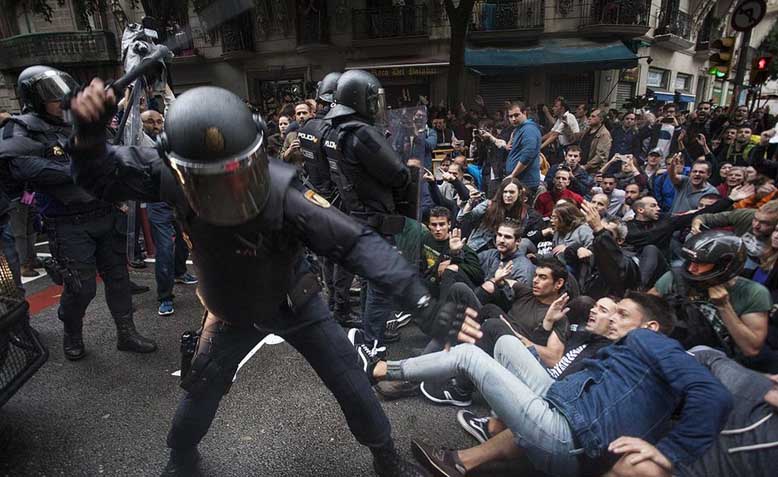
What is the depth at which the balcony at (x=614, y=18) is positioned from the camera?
15289mm

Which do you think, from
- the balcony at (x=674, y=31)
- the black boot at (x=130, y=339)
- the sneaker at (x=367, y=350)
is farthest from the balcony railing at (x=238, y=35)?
the sneaker at (x=367, y=350)

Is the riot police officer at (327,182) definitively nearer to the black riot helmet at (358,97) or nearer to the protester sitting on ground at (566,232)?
the black riot helmet at (358,97)

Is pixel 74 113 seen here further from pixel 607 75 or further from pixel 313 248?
pixel 607 75

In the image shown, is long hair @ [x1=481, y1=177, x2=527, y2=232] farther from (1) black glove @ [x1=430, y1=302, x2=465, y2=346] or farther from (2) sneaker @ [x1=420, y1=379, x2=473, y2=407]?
(1) black glove @ [x1=430, y1=302, x2=465, y2=346]

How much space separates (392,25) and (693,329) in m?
16.6

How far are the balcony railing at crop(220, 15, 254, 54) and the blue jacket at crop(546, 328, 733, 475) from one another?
18.8 metres

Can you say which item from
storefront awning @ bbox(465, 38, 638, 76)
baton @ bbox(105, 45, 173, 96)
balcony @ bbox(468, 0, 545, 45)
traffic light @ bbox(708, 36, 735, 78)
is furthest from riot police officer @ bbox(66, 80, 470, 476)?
balcony @ bbox(468, 0, 545, 45)

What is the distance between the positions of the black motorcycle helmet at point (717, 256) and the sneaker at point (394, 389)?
5.61ft

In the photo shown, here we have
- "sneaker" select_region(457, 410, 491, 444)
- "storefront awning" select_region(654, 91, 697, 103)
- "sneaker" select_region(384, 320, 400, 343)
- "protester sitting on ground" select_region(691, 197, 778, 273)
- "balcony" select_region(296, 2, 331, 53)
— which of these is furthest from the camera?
"storefront awning" select_region(654, 91, 697, 103)

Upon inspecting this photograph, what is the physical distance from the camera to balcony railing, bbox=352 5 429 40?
16438 mm

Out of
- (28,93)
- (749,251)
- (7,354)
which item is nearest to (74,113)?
(7,354)

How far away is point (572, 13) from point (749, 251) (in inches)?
614

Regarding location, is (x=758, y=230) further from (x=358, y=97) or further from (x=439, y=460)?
(x=358, y=97)

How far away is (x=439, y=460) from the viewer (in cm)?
216
